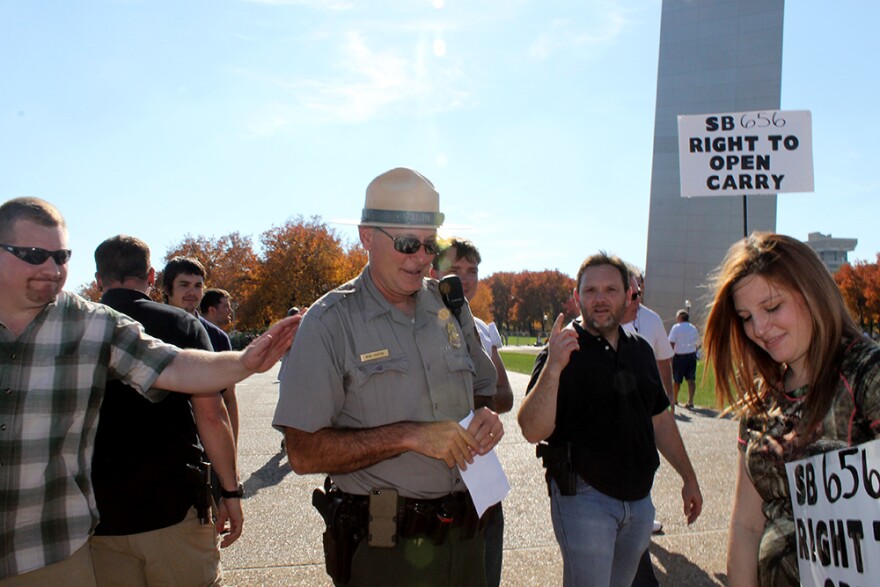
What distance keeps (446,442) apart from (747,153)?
19.9 ft

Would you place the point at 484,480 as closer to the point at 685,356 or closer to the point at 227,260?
the point at 685,356

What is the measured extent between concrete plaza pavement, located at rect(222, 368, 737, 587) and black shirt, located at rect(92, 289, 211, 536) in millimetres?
2009

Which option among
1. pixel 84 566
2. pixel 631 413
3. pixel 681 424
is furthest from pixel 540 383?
pixel 681 424

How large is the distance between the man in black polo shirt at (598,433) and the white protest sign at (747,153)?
147 inches

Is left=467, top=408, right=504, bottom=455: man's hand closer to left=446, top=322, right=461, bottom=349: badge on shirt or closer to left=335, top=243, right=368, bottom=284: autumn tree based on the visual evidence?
left=446, top=322, right=461, bottom=349: badge on shirt

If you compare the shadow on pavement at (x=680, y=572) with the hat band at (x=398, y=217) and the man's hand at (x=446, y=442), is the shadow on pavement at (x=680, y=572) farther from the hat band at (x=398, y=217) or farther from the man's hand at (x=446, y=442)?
the hat band at (x=398, y=217)

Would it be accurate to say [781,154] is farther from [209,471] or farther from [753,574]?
[209,471]

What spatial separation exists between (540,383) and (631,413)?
0.59 metres

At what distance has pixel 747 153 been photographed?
7.17 m

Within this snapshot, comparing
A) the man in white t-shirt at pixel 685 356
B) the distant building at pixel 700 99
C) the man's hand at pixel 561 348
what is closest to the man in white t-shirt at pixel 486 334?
the man's hand at pixel 561 348

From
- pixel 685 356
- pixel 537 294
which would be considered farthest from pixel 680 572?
pixel 537 294

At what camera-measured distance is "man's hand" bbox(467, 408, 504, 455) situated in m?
2.52

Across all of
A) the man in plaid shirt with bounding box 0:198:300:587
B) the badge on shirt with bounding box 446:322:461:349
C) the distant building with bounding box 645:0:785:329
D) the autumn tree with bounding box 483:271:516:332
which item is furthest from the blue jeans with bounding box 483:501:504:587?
the autumn tree with bounding box 483:271:516:332

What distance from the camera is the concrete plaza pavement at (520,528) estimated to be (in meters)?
5.04
